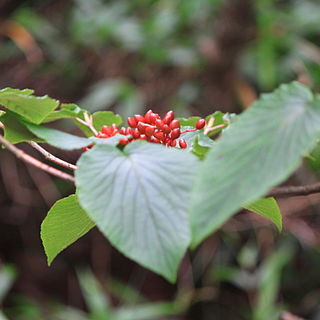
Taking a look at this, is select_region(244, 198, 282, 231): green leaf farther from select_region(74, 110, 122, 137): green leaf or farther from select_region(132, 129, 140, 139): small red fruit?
select_region(74, 110, 122, 137): green leaf

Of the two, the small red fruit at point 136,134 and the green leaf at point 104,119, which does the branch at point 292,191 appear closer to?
the small red fruit at point 136,134

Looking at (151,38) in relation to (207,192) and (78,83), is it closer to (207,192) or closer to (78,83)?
(78,83)

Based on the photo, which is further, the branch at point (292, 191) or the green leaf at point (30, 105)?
the green leaf at point (30, 105)

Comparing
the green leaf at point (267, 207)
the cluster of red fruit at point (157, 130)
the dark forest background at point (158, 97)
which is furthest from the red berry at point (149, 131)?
the dark forest background at point (158, 97)

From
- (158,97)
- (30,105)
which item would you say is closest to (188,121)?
(30,105)

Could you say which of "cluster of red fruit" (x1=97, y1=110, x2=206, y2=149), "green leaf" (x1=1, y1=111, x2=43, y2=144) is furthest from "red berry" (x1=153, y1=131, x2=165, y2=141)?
"green leaf" (x1=1, y1=111, x2=43, y2=144)

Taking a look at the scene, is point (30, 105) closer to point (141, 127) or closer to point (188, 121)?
point (141, 127)

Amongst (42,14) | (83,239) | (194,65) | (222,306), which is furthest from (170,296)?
(42,14)

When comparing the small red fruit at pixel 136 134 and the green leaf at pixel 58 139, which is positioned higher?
the green leaf at pixel 58 139
